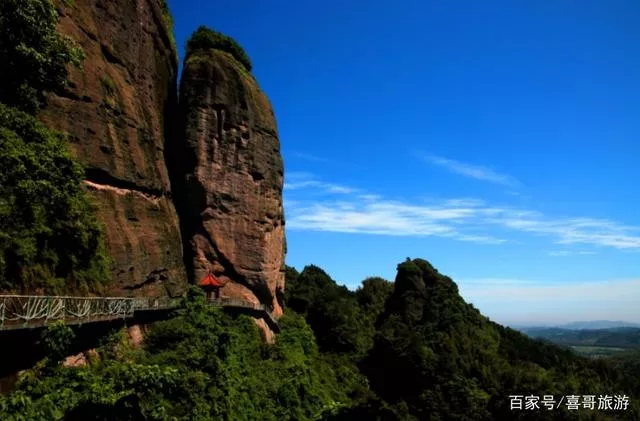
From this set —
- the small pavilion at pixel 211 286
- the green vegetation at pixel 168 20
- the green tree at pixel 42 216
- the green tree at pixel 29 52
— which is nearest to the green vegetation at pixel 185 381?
the small pavilion at pixel 211 286

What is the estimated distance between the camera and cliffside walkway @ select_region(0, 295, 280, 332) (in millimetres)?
11633

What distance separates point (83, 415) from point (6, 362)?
2.53m

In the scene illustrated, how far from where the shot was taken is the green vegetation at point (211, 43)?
1346 inches

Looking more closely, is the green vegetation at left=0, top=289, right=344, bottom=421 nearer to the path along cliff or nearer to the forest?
the forest

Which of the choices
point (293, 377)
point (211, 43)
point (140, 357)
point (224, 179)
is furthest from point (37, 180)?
point (211, 43)

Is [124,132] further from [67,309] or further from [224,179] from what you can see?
[67,309]

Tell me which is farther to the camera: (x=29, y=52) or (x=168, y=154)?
(x=168, y=154)

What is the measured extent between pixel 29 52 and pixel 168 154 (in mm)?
14365

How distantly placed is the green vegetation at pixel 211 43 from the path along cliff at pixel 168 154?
41cm

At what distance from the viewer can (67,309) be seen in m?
13.7

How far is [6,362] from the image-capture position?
467 inches

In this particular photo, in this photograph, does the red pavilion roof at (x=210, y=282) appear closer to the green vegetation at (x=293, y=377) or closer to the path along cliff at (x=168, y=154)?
the path along cliff at (x=168, y=154)

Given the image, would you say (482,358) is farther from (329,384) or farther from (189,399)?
(189,399)

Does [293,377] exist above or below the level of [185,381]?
below
